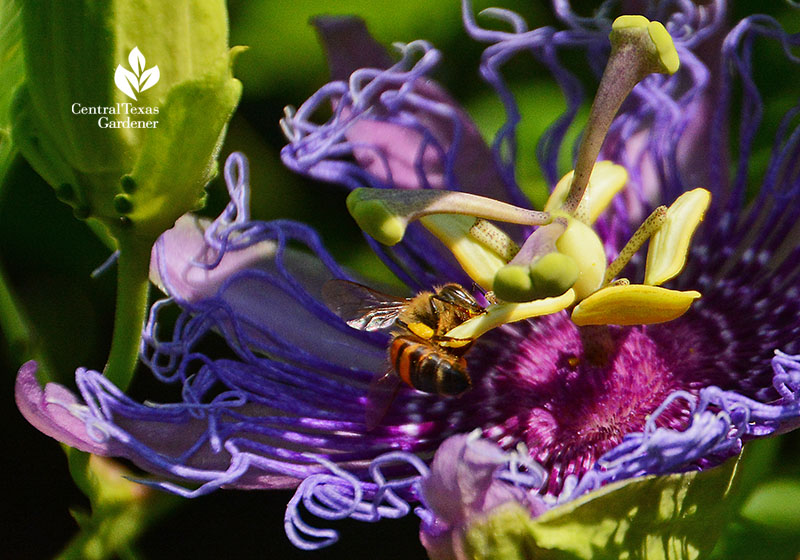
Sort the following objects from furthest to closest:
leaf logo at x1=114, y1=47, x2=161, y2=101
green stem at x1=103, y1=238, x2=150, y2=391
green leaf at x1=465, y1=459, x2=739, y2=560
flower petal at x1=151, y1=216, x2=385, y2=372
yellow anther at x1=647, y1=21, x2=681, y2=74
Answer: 1. flower petal at x1=151, y1=216, x2=385, y2=372
2. yellow anther at x1=647, y1=21, x2=681, y2=74
3. green stem at x1=103, y1=238, x2=150, y2=391
4. leaf logo at x1=114, y1=47, x2=161, y2=101
5. green leaf at x1=465, y1=459, x2=739, y2=560

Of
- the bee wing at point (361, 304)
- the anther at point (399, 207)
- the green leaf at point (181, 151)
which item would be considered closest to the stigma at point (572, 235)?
the anther at point (399, 207)

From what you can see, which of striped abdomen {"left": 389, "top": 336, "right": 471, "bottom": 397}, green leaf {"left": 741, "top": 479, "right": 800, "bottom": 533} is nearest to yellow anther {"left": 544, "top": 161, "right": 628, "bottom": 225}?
striped abdomen {"left": 389, "top": 336, "right": 471, "bottom": 397}

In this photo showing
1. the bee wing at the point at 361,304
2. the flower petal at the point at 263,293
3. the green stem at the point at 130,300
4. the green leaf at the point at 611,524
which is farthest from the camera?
the flower petal at the point at 263,293

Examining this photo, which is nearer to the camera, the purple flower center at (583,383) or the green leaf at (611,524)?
the green leaf at (611,524)

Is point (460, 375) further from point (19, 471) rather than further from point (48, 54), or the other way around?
point (19, 471)

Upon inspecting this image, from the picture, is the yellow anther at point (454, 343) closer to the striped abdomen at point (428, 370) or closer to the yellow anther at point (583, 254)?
the striped abdomen at point (428, 370)

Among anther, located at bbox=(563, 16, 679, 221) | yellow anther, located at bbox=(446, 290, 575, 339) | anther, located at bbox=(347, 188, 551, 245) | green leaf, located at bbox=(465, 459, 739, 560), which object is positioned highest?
anther, located at bbox=(563, 16, 679, 221)

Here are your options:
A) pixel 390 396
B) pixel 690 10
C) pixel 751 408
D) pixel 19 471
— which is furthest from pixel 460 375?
pixel 19 471

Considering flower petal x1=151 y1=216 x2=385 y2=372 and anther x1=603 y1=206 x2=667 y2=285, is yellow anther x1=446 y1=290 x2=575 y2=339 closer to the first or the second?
anther x1=603 y1=206 x2=667 y2=285
